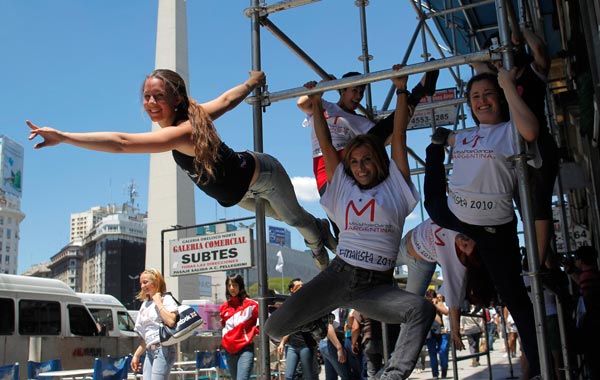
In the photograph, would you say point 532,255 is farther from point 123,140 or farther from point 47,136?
point 47,136

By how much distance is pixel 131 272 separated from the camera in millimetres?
105312

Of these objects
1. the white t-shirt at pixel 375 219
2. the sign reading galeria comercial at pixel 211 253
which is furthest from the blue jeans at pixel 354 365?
the sign reading galeria comercial at pixel 211 253

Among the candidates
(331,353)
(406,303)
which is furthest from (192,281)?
(406,303)

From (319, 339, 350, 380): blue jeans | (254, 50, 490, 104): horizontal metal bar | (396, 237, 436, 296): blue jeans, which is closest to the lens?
(254, 50, 490, 104): horizontal metal bar

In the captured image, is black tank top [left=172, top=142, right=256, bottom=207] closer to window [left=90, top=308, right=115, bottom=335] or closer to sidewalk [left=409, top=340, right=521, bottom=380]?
sidewalk [left=409, top=340, right=521, bottom=380]

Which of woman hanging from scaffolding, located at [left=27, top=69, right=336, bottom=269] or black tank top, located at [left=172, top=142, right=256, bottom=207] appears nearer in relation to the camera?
woman hanging from scaffolding, located at [left=27, top=69, right=336, bottom=269]

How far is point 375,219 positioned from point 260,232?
67 centimetres

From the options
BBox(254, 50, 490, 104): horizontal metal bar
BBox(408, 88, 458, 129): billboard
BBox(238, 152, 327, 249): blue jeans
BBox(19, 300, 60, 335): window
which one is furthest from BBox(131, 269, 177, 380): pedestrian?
BBox(19, 300, 60, 335): window

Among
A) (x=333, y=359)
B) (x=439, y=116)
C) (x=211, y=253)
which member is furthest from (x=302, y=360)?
(x=211, y=253)

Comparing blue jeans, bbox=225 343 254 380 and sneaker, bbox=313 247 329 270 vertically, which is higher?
sneaker, bbox=313 247 329 270

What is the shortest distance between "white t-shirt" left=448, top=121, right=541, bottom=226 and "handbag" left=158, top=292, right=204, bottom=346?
3635 mm

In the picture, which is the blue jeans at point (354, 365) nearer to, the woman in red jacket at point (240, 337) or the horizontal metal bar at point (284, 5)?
the woman in red jacket at point (240, 337)

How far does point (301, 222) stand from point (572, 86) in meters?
5.03

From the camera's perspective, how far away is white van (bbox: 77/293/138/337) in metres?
18.6
